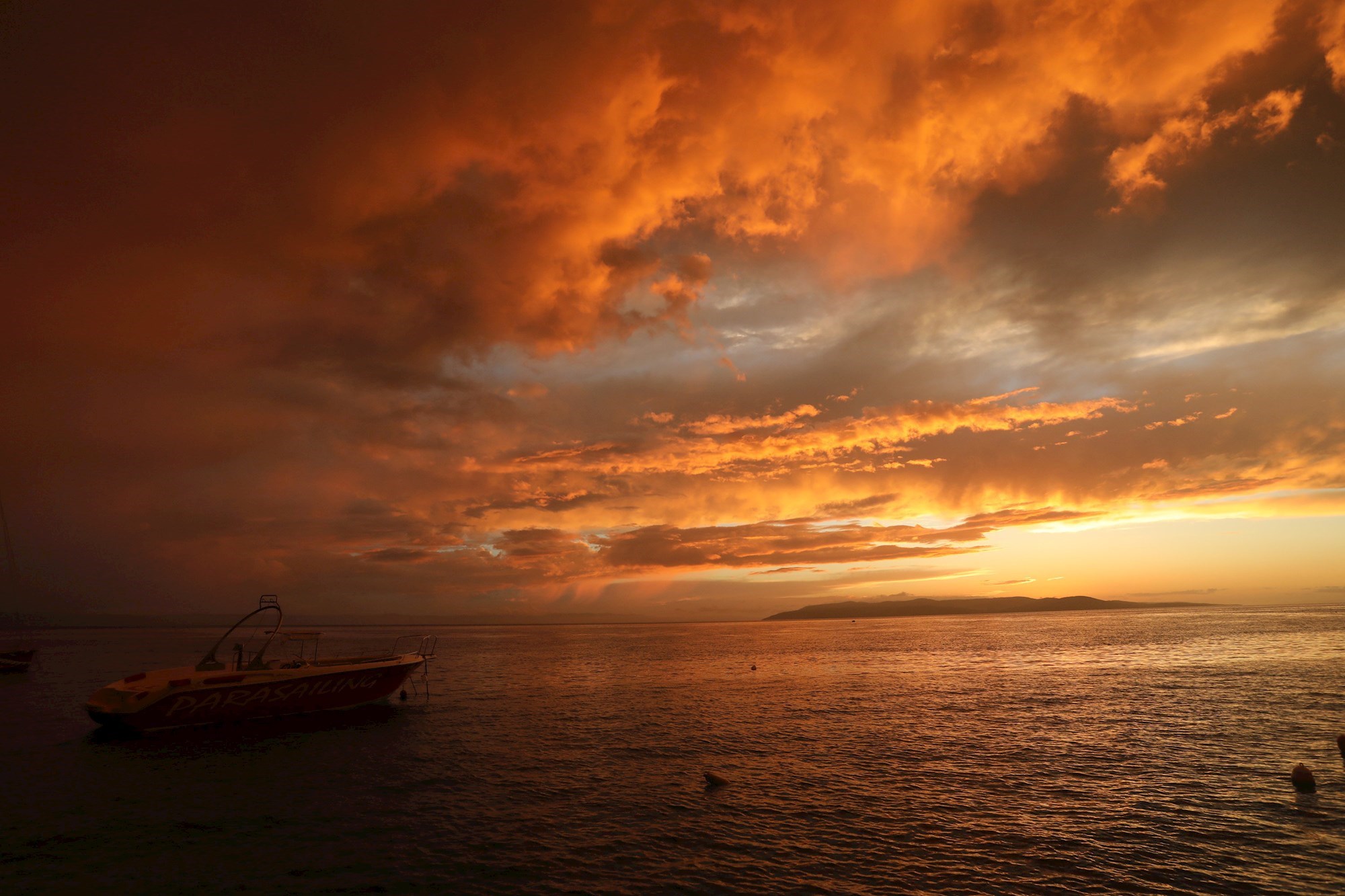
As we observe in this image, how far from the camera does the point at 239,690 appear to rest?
4109cm

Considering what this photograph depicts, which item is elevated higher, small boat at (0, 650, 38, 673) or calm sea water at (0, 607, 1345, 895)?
calm sea water at (0, 607, 1345, 895)

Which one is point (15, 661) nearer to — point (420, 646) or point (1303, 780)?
point (420, 646)

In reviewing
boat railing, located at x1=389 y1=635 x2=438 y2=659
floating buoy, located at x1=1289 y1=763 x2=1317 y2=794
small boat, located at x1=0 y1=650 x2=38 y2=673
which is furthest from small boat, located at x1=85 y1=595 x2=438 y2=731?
small boat, located at x1=0 y1=650 x2=38 y2=673

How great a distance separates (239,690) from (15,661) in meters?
74.4

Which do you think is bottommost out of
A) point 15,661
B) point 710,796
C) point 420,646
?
point 420,646

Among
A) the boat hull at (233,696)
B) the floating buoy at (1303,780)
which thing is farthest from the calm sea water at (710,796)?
the boat hull at (233,696)

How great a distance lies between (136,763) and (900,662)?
82842 millimetres

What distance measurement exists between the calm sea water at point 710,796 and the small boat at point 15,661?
3836 centimetres

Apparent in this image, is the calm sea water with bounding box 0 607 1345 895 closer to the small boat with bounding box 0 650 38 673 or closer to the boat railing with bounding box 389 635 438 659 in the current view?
the boat railing with bounding box 389 635 438 659

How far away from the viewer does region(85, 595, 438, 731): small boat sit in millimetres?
38062

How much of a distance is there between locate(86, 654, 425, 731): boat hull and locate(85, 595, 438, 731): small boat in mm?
43

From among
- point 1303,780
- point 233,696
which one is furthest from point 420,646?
point 1303,780

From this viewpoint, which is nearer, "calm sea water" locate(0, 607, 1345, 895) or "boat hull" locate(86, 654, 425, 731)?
"calm sea water" locate(0, 607, 1345, 895)

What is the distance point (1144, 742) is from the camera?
34406 mm
